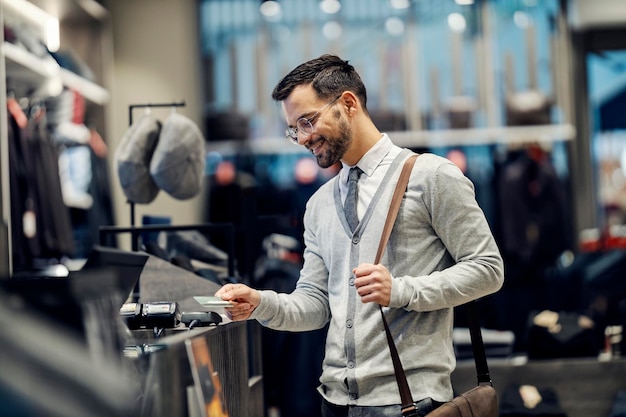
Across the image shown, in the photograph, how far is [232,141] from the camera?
287 inches

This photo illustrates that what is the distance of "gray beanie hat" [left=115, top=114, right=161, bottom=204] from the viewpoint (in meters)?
3.63

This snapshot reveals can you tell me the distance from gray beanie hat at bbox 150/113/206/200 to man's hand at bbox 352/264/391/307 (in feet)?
5.59

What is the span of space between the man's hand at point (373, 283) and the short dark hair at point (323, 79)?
507mm

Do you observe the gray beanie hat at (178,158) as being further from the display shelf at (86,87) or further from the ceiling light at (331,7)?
the ceiling light at (331,7)

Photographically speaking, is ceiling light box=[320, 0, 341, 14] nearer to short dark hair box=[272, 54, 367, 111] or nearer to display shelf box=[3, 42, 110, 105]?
display shelf box=[3, 42, 110, 105]

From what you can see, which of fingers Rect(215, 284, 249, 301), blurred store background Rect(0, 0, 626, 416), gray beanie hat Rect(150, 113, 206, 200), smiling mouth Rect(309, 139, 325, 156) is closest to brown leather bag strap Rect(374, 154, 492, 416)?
smiling mouth Rect(309, 139, 325, 156)

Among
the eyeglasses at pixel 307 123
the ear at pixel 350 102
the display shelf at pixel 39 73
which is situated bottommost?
the eyeglasses at pixel 307 123

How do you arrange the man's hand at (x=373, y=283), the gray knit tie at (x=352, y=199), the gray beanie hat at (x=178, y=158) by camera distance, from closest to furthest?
1. the man's hand at (x=373, y=283)
2. the gray knit tie at (x=352, y=199)
3. the gray beanie hat at (x=178, y=158)

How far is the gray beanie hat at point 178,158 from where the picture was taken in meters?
3.62

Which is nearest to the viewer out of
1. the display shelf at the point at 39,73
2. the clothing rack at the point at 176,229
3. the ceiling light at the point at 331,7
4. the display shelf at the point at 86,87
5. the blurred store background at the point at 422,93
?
the clothing rack at the point at 176,229

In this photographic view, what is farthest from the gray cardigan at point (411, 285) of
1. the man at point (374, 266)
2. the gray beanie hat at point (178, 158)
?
A: the gray beanie hat at point (178, 158)

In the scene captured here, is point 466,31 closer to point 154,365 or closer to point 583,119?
point 583,119

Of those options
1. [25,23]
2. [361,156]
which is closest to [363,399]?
[361,156]

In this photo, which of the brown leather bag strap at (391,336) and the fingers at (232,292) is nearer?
the brown leather bag strap at (391,336)
